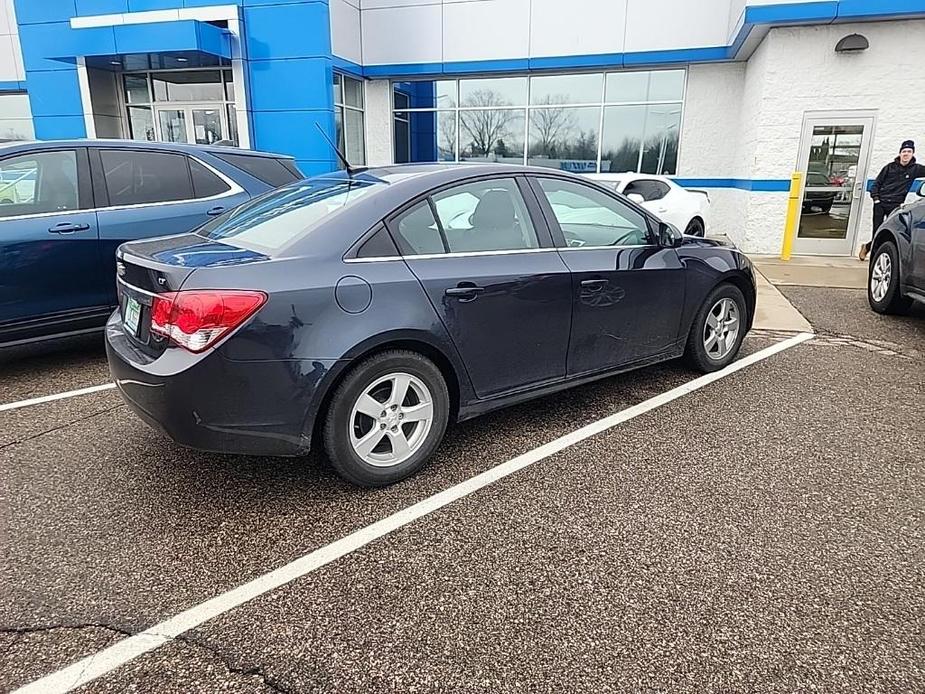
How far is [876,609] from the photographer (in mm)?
2576

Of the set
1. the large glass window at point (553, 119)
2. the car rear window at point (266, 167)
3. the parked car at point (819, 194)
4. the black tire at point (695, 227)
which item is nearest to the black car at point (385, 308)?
the car rear window at point (266, 167)

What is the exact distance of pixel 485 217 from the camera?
393 cm

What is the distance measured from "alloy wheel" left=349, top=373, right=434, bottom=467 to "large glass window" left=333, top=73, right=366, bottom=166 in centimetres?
1269

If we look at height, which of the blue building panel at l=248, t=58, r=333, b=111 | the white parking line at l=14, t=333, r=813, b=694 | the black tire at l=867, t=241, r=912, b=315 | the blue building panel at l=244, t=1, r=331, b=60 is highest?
the blue building panel at l=244, t=1, r=331, b=60

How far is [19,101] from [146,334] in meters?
20.9

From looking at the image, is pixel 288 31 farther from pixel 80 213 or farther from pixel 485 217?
pixel 485 217

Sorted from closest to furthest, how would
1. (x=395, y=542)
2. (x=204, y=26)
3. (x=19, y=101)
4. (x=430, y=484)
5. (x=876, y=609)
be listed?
(x=876, y=609), (x=395, y=542), (x=430, y=484), (x=204, y=26), (x=19, y=101)

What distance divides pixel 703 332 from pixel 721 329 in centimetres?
26

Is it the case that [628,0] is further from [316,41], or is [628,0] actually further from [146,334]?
[146,334]

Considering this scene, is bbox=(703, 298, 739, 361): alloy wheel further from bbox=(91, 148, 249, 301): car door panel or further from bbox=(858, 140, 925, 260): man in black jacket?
bbox=(858, 140, 925, 260): man in black jacket

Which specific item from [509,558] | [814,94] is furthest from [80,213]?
[814,94]

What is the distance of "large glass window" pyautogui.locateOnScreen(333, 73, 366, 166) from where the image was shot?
15.4 metres

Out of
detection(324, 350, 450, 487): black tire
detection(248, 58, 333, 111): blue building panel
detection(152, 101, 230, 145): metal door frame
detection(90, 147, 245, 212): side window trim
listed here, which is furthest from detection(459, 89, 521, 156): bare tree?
detection(324, 350, 450, 487): black tire

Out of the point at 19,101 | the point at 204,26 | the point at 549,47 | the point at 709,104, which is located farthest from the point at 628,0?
the point at 19,101
